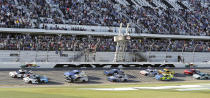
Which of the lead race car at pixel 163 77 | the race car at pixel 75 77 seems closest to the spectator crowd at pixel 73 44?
the race car at pixel 75 77

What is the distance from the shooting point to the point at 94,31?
1603 inches

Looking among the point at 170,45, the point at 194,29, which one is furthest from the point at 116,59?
the point at 194,29

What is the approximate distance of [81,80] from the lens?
28031mm

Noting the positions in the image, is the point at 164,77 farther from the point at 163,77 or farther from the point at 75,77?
the point at 75,77

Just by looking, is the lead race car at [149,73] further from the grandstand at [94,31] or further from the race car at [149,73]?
the grandstand at [94,31]

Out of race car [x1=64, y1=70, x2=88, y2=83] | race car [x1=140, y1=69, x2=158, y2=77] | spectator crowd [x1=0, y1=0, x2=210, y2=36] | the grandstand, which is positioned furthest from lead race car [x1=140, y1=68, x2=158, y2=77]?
spectator crowd [x1=0, y1=0, x2=210, y2=36]

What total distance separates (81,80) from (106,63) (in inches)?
286

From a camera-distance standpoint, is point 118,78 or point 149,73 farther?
point 149,73

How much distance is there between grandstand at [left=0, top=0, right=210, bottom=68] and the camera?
33656 mm

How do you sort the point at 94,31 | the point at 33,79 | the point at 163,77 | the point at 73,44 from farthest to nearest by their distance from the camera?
the point at 94,31 < the point at 73,44 < the point at 163,77 < the point at 33,79

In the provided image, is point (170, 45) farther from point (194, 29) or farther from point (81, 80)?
point (81, 80)

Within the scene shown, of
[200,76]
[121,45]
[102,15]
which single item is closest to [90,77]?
[121,45]

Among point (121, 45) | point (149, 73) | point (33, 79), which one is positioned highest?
point (121, 45)

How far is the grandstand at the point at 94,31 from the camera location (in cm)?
3366
